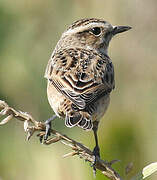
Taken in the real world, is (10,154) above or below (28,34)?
below

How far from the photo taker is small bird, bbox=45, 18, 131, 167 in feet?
15.1

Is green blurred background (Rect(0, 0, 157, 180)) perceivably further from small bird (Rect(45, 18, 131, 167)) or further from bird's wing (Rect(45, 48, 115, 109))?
bird's wing (Rect(45, 48, 115, 109))

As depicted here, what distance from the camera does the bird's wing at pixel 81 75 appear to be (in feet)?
15.6

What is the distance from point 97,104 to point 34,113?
165cm

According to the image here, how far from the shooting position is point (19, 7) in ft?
22.2

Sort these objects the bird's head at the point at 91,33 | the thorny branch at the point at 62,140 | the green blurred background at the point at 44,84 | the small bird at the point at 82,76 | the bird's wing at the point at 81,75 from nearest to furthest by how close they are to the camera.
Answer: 1. the thorny branch at the point at 62,140
2. the small bird at the point at 82,76
3. the bird's wing at the point at 81,75
4. the green blurred background at the point at 44,84
5. the bird's head at the point at 91,33

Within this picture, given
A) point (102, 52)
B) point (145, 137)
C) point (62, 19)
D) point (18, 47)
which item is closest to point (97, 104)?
point (145, 137)

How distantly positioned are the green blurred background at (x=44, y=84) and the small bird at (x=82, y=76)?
35cm

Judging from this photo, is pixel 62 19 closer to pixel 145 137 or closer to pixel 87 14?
pixel 87 14

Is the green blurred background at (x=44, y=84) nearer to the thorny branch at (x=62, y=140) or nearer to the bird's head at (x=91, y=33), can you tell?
the bird's head at (x=91, y=33)

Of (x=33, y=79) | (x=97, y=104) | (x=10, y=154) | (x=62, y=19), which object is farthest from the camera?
(x=62, y=19)

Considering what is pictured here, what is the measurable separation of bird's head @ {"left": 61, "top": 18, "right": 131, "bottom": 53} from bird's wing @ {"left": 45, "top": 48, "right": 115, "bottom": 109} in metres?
0.48

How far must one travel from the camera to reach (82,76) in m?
5.04

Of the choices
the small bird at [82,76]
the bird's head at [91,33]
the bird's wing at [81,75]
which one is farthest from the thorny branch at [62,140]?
the bird's head at [91,33]
